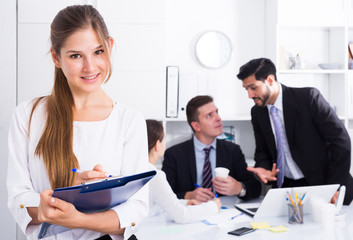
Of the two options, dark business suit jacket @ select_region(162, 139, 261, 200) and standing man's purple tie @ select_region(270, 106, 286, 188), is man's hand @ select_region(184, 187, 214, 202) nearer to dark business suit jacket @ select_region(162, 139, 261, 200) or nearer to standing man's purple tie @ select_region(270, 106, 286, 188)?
dark business suit jacket @ select_region(162, 139, 261, 200)

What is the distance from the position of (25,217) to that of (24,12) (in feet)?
7.01

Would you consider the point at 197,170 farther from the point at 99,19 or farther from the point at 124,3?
the point at 99,19

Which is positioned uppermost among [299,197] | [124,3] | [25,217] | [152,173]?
[124,3]

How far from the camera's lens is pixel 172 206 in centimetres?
192

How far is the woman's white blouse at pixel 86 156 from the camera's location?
3.35ft

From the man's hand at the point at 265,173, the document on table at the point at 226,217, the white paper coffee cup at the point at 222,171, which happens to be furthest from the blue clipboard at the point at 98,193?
the man's hand at the point at 265,173

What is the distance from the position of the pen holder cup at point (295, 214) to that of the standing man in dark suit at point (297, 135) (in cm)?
41

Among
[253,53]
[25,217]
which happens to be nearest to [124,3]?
[253,53]

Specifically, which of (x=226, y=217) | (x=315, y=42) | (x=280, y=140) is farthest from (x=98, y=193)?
(x=315, y=42)

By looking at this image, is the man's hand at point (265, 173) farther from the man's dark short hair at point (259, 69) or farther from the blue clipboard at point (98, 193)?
the blue clipboard at point (98, 193)

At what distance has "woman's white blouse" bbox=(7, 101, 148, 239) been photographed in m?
Answer: 1.02

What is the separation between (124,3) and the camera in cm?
313

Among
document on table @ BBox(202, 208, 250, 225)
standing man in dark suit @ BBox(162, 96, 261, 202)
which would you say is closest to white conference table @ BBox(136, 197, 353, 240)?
document on table @ BBox(202, 208, 250, 225)

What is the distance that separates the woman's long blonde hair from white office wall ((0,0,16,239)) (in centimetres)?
149
